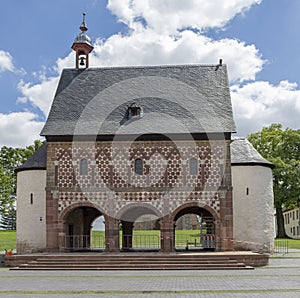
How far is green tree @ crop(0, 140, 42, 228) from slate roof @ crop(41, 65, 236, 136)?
80.5ft

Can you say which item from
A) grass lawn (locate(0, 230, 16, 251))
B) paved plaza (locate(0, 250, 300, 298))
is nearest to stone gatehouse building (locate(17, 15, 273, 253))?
paved plaza (locate(0, 250, 300, 298))

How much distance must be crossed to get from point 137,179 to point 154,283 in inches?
506

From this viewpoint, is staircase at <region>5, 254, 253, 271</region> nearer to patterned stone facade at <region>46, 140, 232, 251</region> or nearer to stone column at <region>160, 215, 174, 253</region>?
stone column at <region>160, 215, 174, 253</region>

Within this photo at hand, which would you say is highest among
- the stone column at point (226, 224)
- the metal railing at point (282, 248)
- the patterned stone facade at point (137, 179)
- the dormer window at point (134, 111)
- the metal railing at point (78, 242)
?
the dormer window at point (134, 111)

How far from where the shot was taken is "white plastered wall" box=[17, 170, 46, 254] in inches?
1283

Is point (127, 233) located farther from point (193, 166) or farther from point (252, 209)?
point (252, 209)

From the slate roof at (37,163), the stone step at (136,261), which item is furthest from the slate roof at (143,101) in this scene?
the stone step at (136,261)

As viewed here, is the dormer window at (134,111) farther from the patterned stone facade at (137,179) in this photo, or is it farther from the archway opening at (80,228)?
the archway opening at (80,228)

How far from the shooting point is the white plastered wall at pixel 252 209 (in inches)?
1289

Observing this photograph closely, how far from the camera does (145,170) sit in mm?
31547

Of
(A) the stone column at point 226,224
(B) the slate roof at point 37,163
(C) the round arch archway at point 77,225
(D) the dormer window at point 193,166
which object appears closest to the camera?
(A) the stone column at point 226,224

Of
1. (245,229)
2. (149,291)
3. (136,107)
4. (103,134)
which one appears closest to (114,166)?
(103,134)

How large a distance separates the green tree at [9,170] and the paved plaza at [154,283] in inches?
1336

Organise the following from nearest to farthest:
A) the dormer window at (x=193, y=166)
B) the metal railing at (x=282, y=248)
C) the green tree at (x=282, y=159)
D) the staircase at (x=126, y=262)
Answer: the staircase at (x=126, y=262) → the dormer window at (x=193, y=166) → the metal railing at (x=282, y=248) → the green tree at (x=282, y=159)
